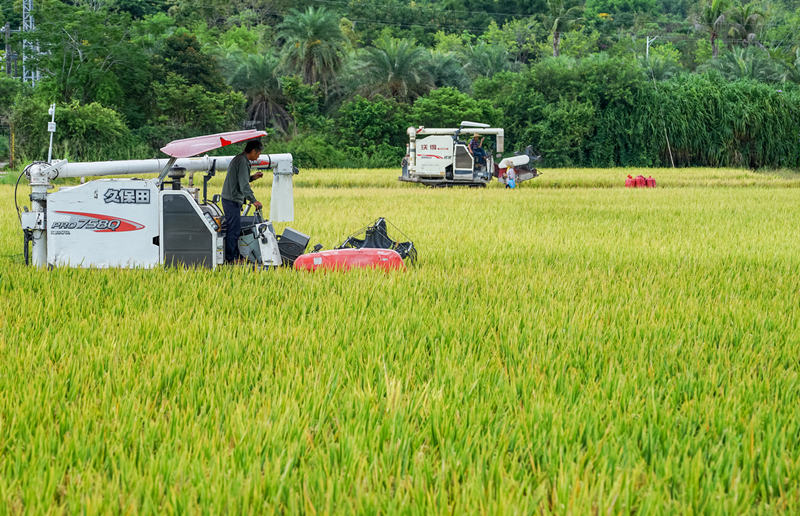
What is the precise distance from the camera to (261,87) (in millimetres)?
47125

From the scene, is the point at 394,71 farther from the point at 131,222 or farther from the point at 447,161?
the point at 131,222

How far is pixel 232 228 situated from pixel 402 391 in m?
4.75

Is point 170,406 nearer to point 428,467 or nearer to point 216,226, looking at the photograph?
point 428,467

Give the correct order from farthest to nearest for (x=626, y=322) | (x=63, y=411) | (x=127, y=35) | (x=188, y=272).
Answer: (x=127, y=35)
(x=188, y=272)
(x=626, y=322)
(x=63, y=411)

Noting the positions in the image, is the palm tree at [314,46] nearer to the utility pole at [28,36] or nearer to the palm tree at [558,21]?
the utility pole at [28,36]

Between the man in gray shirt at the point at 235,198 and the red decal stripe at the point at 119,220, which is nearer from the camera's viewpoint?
the red decal stripe at the point at 119,220

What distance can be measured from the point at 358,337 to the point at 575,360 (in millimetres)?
1333

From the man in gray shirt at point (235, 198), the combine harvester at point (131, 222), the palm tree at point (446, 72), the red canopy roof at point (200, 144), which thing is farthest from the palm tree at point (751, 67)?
the red canopy roof at point (200, 144)

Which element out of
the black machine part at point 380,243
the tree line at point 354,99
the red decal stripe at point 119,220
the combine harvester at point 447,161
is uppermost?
the tree line at point 354,99

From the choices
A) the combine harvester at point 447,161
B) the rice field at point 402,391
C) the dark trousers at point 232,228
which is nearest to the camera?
the rice field at point 402,391

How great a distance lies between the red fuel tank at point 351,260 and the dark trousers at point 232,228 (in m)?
0.65

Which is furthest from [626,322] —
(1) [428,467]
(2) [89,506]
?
(2) [89,506]

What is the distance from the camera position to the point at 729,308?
6.61m

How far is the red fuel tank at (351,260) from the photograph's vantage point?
841 cm
